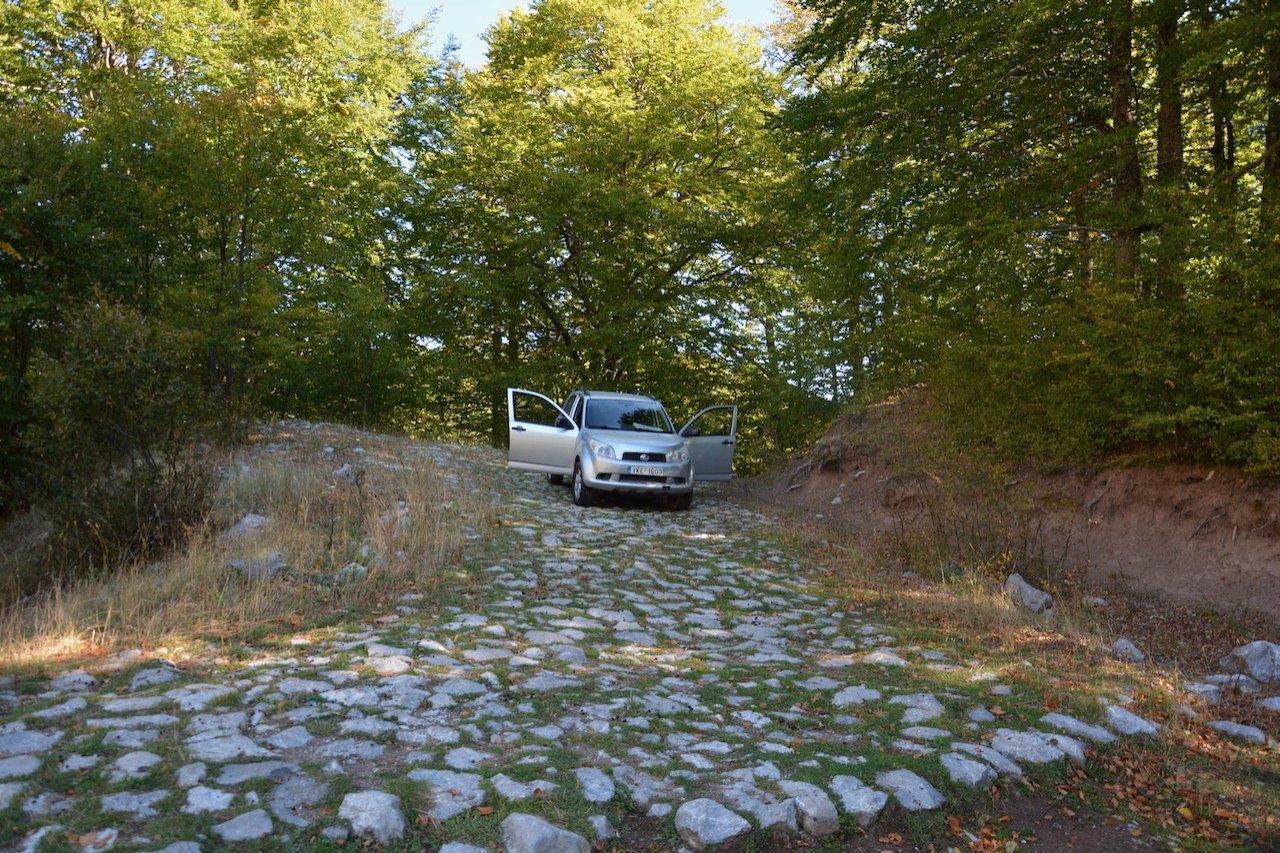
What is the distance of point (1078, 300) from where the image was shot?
9969 mm

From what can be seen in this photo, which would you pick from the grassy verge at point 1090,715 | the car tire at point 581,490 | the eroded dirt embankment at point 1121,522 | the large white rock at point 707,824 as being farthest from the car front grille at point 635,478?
the large white rock at point 707,824

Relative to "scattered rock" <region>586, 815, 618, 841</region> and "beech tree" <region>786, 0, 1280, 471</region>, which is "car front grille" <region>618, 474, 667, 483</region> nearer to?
"beech tree" <region>786, 0, 1280, 471</region>

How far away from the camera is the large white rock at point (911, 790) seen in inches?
169

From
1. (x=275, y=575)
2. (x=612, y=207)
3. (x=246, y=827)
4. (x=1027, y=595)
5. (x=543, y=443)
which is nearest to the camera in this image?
(x=246, y=827)

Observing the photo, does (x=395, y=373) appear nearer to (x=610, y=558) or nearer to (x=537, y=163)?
(x=537, y=163)

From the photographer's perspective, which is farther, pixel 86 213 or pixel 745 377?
pixel 745 377

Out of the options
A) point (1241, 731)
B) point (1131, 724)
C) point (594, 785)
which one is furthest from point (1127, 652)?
point (594, 785)

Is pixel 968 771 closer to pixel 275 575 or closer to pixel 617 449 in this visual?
pixel 275 575

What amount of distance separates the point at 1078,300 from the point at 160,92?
61.6ft

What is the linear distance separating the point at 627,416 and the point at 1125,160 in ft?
27.2

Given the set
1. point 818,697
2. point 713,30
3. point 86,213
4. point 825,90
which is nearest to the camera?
point 818,697

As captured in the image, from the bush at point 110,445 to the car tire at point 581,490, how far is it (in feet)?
19.8

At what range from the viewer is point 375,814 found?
3.73m

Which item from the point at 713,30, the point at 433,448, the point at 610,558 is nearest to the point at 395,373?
the point at 433,448
